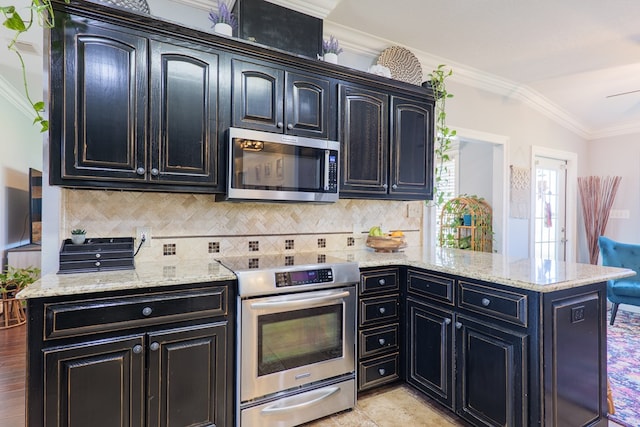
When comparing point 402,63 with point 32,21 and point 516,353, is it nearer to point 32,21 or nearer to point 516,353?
point 516,353

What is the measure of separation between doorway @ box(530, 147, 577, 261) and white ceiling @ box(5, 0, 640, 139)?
3.13 ft

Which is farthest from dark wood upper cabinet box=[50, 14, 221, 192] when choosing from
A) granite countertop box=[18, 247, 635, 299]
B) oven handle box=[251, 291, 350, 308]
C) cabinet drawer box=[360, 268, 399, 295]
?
cabinet drawer box=[360, 268, 399, 295]

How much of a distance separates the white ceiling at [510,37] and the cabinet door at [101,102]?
2.78 ft

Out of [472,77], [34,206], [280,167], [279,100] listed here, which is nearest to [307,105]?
[279,100]

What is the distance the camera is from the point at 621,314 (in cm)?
439

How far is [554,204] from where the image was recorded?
4.88m

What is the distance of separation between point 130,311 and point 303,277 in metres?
0.88

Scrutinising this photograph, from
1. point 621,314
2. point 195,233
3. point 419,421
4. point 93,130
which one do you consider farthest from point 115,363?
point 621,314

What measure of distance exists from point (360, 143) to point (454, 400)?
1.82 metres

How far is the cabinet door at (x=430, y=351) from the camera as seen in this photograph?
209cm

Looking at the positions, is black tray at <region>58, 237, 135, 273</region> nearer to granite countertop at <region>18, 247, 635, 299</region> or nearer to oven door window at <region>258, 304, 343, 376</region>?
granite countertop at <region>18, 247, 635, 299</region>

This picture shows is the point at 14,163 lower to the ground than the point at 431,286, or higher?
higher

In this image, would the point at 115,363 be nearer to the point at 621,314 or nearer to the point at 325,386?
the point at 325,386

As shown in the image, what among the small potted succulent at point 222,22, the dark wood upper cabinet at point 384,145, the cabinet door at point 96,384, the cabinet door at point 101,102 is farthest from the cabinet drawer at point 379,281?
the small potted succulent at point 222,22
